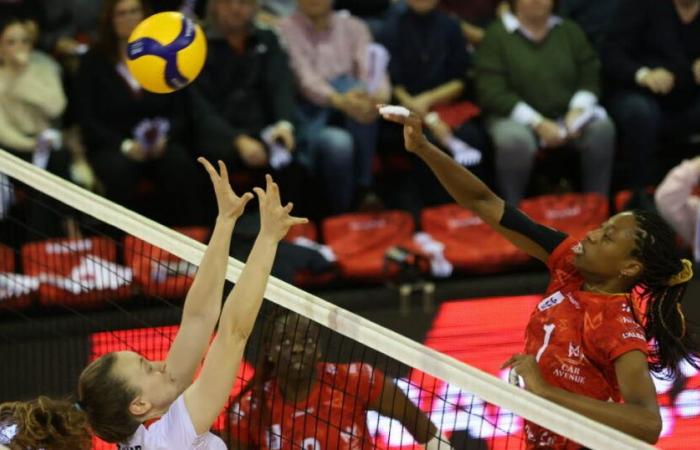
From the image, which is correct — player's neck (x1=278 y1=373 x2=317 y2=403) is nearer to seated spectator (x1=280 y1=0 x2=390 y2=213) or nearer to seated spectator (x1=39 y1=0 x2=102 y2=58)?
seated spectator (x1=280 y1=0 x2=390 y2=213)

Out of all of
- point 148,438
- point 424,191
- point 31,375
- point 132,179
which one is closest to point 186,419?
point 148,438

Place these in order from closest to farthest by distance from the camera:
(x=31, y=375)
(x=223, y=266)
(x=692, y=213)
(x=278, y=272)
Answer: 1. (x=223, y=266)
2. (x=31, y=375)
3. (x=278, y=272)
4. (x=692, y=213)

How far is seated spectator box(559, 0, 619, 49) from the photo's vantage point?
9852mm

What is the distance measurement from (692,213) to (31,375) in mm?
4217

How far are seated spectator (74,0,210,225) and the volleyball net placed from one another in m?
0.32

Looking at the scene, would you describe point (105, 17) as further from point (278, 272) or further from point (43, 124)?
point (278, 272)

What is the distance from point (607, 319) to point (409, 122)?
3.42ft

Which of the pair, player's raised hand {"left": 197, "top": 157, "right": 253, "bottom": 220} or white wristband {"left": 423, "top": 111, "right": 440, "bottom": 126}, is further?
white wristband {"left": 423, "top": 111, "right": 440, "bottom": 126}

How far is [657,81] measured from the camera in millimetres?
9203

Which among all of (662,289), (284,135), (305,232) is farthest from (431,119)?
(662,289)

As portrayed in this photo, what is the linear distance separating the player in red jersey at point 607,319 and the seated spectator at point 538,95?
3999mm

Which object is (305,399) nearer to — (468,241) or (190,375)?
(190,375)

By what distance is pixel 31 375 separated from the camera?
7.45 metres

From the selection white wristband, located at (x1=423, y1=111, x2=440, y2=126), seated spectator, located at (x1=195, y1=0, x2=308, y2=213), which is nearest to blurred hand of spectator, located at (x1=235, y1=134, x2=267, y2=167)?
seated spectator, located at (x1=195, y1=0, x2=308, y2=213)
